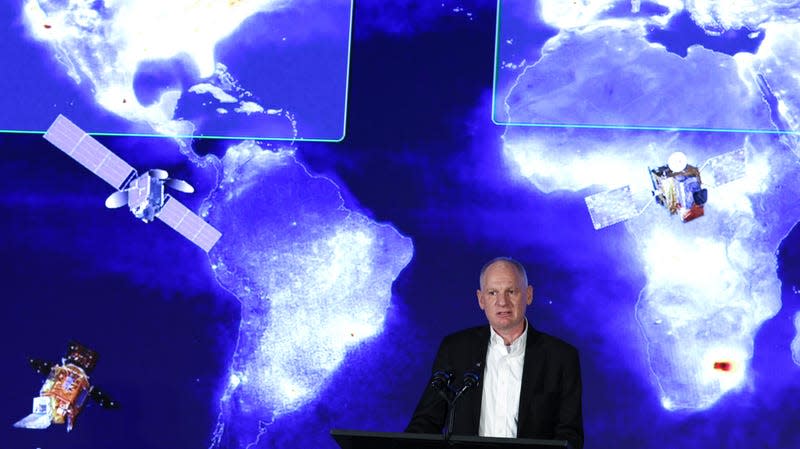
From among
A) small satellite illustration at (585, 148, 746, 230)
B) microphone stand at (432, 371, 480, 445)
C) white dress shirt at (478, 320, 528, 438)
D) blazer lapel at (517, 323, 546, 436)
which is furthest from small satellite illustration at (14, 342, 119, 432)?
small satellite illustration at (585, 148, 746, 230)

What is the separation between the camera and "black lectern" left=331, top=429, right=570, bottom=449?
2.75m

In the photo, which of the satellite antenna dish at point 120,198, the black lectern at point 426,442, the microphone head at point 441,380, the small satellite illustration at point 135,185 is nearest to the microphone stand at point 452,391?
the microphone head at point 441,380

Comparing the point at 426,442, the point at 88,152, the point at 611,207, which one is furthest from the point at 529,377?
the point at 88,152

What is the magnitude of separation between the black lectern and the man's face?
2.60 ft

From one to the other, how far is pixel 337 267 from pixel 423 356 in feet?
1.74

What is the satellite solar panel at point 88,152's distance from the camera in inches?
188

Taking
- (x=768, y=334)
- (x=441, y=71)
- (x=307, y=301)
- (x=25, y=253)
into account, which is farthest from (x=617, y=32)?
(x=25, y=253)

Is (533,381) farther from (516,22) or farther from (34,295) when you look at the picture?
(34,295)

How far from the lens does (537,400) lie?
3.46m

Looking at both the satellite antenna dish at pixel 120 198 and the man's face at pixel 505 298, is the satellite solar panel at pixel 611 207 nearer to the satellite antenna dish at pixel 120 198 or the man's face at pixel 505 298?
the man's face at pixel 505 298

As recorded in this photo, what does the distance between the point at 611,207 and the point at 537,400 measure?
4.29 feet

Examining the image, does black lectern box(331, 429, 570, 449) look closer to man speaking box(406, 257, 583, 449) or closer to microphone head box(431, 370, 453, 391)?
microphone head box(431, 370, 453, 391)

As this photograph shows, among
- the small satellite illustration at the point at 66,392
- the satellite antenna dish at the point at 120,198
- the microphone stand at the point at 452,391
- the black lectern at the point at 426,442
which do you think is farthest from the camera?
the satellite antenna dish at the point at 120,198

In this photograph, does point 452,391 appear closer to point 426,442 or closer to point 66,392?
point 426,442
